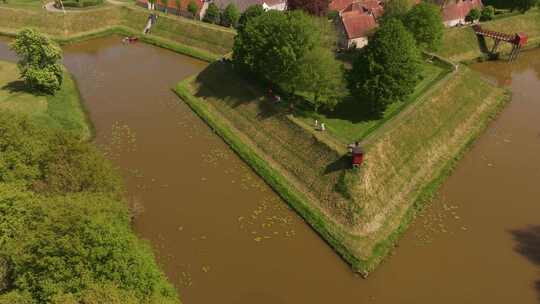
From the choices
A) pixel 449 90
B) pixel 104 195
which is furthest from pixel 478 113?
pixel 104 195

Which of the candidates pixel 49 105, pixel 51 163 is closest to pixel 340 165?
pixel 51 163

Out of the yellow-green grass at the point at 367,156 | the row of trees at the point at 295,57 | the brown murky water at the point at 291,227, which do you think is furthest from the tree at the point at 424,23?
the row of trees at the point at 295,57

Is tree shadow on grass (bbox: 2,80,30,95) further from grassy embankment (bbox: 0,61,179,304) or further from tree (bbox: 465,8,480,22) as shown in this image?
tree (bbox: 465,8,480,22)

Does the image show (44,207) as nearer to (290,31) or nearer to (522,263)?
(290,31)

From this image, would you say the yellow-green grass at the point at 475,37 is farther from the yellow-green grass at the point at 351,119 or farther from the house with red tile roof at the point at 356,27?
the yellow-green grass at the point at 351,119

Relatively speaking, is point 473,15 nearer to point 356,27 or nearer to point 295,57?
point 356,27
